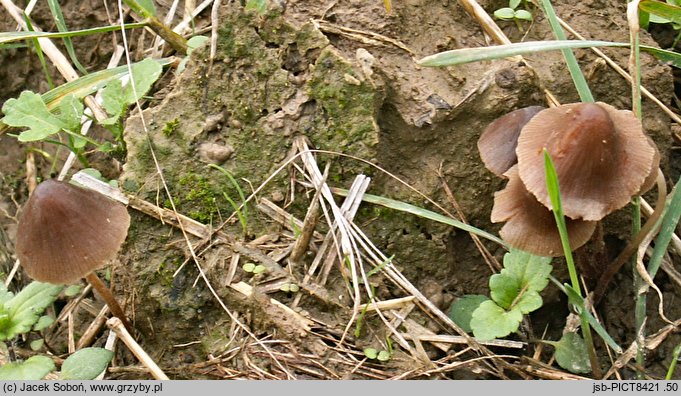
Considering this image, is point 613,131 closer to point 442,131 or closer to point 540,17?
point 442,131

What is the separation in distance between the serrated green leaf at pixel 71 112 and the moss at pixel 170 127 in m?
0.38

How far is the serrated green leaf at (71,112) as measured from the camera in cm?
279

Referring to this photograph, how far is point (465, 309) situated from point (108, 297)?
1.24 metres

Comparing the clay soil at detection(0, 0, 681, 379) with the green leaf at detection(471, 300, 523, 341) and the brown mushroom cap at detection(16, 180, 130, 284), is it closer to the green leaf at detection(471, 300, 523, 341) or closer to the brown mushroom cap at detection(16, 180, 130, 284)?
the green leaf at detection(471, 300, 523, 341)

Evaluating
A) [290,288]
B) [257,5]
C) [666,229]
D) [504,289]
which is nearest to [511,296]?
[504,289]

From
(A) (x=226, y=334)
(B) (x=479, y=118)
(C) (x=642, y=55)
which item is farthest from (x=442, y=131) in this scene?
(A) (x=226, y=334)

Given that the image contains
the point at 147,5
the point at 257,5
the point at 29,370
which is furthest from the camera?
the point at 147,5

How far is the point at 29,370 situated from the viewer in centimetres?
229

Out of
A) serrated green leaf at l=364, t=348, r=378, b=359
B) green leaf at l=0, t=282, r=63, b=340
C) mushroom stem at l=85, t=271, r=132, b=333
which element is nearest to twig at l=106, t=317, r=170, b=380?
mushroom stem at l=85, t=271, r=132, b=333

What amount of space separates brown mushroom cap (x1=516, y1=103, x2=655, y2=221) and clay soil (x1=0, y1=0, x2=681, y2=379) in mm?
389

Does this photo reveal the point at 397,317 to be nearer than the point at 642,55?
Yes

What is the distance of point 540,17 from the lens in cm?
290

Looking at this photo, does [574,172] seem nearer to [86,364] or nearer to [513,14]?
[513,14]
